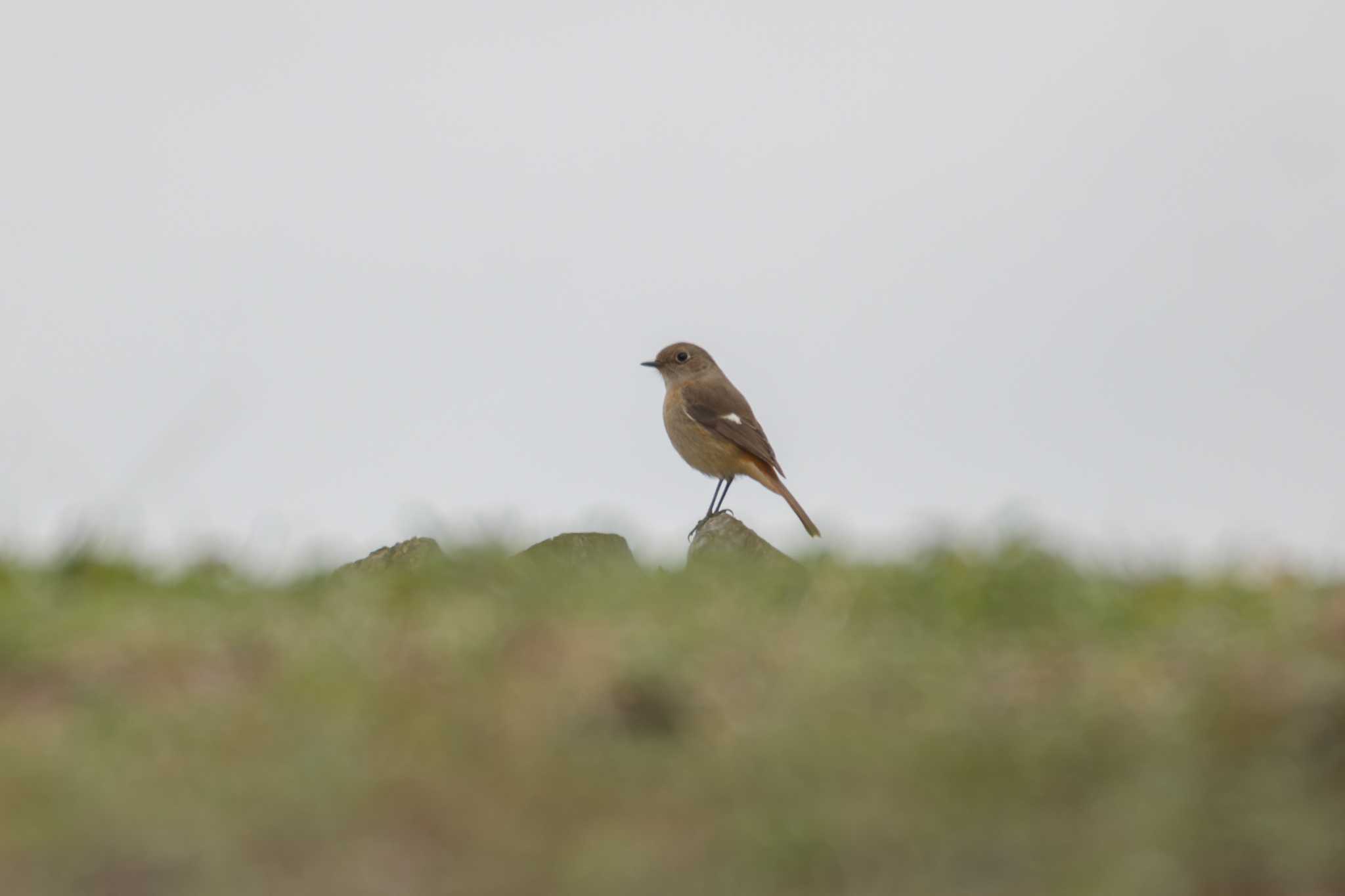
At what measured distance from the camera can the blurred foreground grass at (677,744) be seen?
414cm

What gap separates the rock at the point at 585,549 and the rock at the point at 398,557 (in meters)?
0.46

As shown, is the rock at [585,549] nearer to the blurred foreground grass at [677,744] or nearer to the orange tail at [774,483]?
the blurred foreground grass at [677,744]

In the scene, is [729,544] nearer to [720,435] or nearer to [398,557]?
[398,557]

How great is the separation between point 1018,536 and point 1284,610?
3.94 feet

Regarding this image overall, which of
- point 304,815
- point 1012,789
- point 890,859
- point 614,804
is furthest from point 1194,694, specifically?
point 304,815

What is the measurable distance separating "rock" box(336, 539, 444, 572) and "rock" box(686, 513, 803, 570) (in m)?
1.25

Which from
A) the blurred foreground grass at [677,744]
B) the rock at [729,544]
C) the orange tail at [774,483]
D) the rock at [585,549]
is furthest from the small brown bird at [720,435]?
the blurred foreground grass at [677,744]

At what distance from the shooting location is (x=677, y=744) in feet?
15.7

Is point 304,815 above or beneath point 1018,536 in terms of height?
beneath

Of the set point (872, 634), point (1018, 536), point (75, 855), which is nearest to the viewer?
point (75, 855)

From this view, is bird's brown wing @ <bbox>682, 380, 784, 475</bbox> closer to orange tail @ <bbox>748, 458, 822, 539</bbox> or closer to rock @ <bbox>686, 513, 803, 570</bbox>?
orange tail @ <bbox>748, 458, 822, 539</bbox>

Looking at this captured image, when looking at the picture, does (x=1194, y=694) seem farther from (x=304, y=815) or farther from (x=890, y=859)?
(x=304, y=815)

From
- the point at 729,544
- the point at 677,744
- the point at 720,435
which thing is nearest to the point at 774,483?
the point at 720,435

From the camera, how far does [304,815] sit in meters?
4.26
